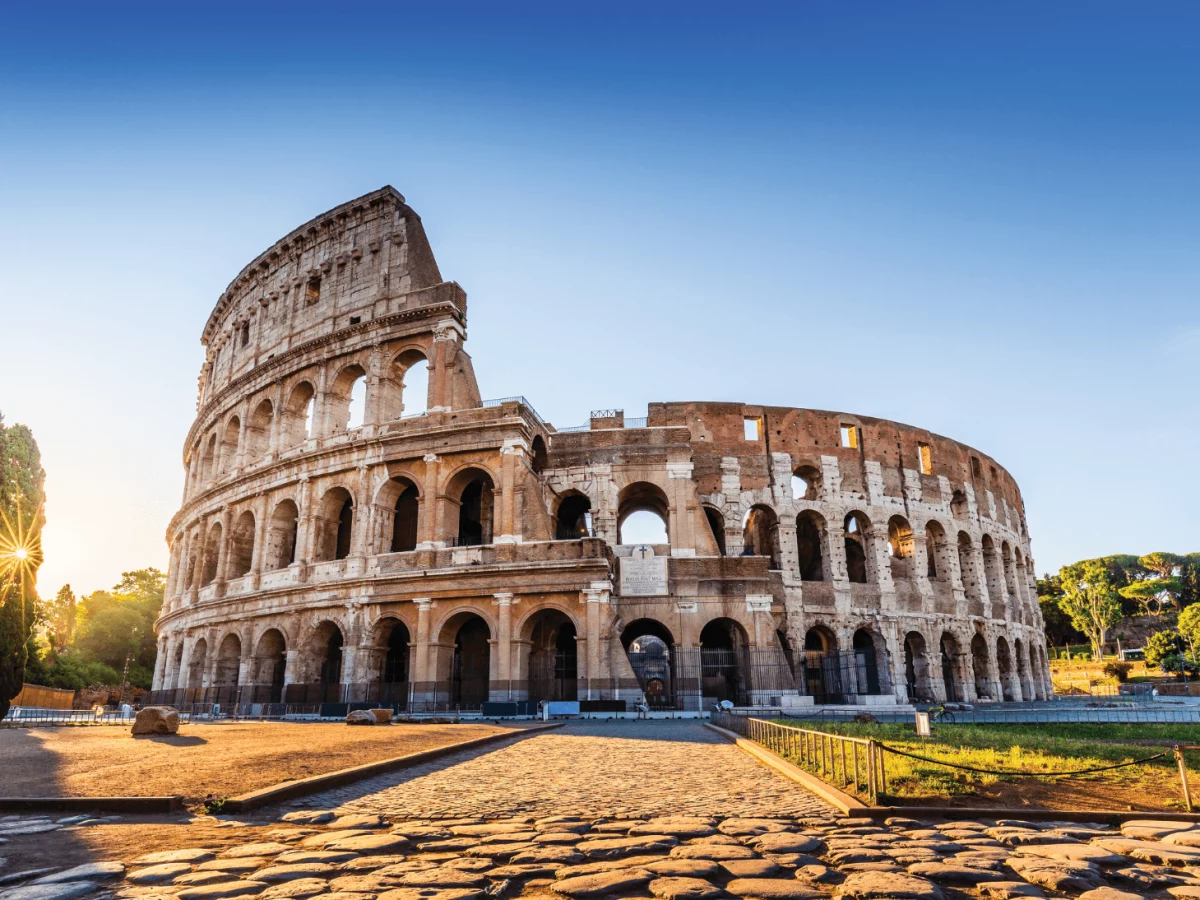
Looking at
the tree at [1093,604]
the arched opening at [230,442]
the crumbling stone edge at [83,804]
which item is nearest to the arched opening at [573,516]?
the arched opening at [230,442]

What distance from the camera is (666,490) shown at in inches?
1047

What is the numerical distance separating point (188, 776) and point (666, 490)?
20671mm

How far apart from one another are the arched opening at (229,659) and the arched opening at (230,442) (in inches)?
297

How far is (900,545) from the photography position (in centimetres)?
3181

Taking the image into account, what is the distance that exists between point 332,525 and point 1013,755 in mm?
22689

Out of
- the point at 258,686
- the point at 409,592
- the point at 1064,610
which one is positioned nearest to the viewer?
the point at 409,592

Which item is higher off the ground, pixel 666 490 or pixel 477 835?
pixel 666 490

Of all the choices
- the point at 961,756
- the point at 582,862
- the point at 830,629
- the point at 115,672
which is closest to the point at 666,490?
the point at 830,629

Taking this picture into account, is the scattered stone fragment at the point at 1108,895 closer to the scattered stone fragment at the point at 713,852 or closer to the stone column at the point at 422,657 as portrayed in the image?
the scattered stone fragment at the point at 713,852

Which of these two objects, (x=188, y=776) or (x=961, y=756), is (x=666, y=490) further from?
(x=188, y=776)

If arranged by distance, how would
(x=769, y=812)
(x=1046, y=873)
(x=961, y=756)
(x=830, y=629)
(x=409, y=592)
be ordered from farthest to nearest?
Answer: (x=830, y=629)
(x=409, y=592)
(x=961, y=756)
(x=769, y=812)
(x=1046, y=873)

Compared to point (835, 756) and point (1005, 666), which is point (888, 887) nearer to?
point (835, 756)

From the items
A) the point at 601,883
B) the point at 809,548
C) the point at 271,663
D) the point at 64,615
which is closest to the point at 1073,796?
the point at 601,883

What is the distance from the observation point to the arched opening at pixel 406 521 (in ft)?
86.7
